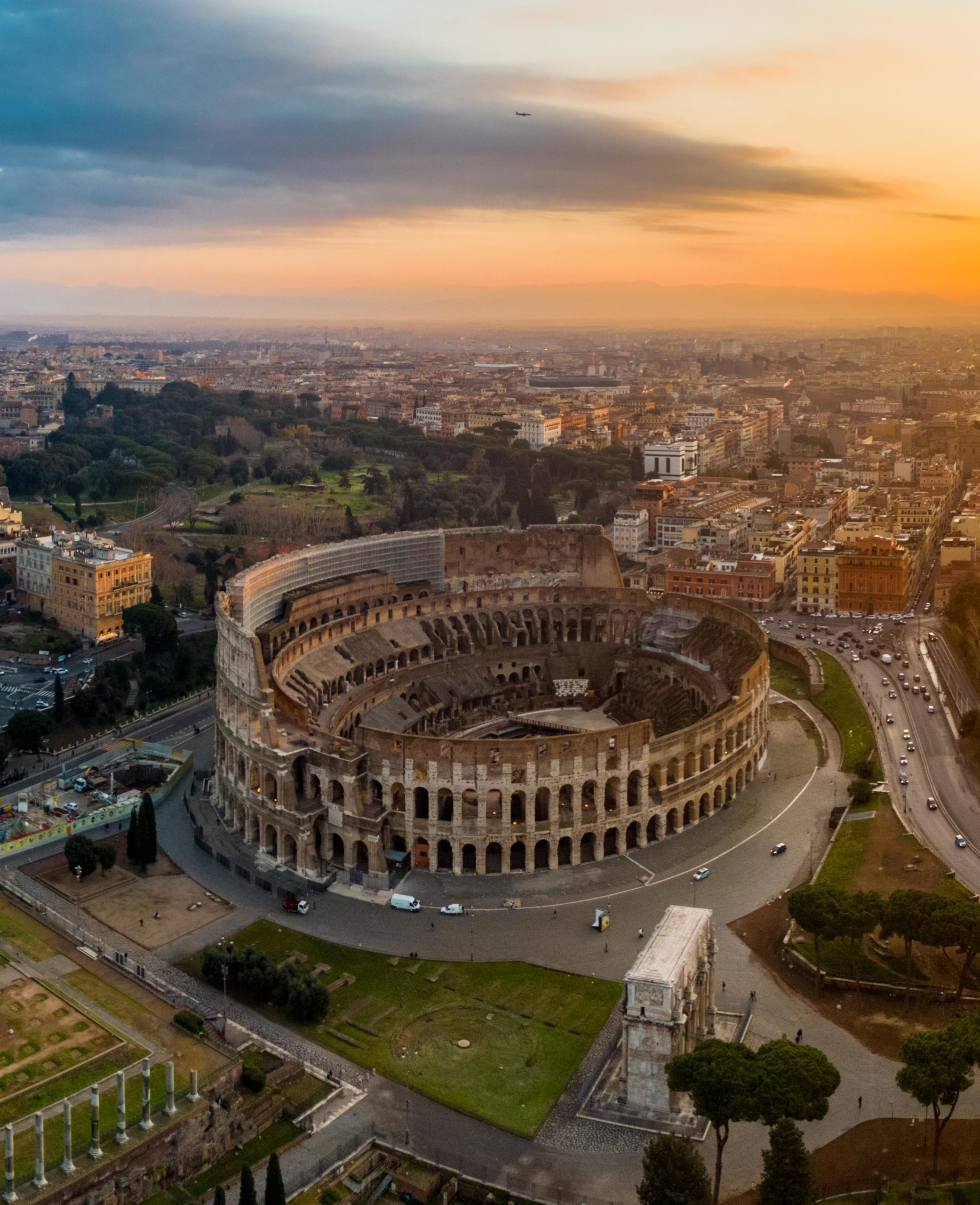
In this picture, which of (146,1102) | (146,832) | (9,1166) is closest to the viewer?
(9,1166)

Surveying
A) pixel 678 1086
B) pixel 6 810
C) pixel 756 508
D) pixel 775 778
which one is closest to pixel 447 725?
pixel 775 778

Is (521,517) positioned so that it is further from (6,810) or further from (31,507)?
(6,810)

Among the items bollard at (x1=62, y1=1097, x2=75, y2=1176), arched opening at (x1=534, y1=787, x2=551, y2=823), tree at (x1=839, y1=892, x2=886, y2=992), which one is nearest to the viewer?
bollard at (x1=62, y1=1097, x2=75, y2=1176)

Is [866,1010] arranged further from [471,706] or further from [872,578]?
→ [872,578]

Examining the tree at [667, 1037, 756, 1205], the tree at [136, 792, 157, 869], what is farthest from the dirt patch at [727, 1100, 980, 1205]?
the tree at [136, 792, 157, 869]

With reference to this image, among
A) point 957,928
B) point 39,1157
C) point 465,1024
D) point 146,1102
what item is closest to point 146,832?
point 465,1024

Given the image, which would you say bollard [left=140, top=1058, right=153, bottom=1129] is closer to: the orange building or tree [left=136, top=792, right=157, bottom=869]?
tree [left=136, top=792, right=157, bottom=869]
